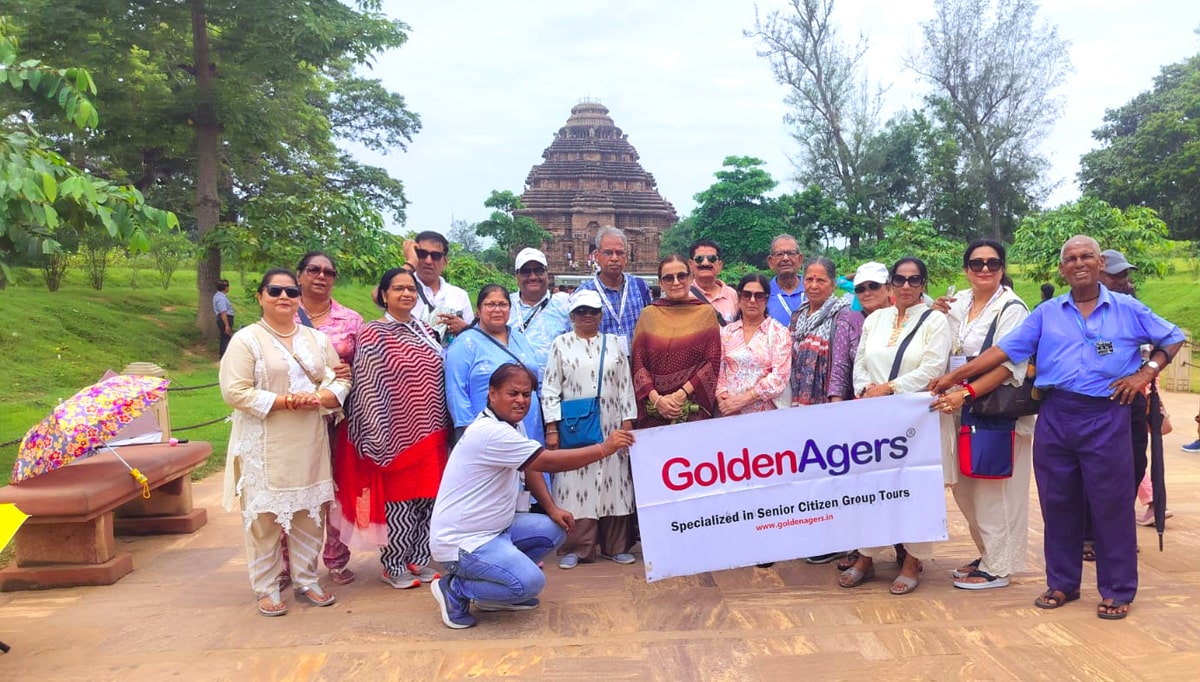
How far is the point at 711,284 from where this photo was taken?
4949 millimetres

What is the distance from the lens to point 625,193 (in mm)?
43500

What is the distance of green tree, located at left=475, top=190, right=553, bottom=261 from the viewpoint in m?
37.3

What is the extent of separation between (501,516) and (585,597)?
67cm

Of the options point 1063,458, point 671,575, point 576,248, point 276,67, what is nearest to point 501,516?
point 671,575

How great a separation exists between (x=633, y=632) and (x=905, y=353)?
184 centimetres

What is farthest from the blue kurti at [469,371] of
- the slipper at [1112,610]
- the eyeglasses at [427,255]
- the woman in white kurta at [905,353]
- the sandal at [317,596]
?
the slipper at [1112,610]

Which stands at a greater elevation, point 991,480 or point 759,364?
point 759,364

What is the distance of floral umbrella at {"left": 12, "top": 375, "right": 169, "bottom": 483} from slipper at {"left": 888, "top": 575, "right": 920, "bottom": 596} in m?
3.89

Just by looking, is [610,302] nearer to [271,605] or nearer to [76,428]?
[271,605]

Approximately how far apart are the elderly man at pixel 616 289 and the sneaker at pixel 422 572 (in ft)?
5.14

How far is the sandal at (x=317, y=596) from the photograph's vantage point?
388cm

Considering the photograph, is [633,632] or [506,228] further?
[506,228]

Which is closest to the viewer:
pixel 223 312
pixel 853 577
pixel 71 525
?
pixel 853 577

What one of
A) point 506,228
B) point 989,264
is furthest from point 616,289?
point 506,228
